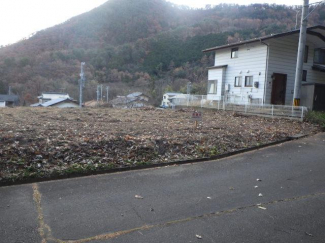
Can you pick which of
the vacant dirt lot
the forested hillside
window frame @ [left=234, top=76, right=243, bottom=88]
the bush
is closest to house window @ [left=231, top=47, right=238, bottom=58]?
window frame @ [left=234, top=76, right=243, bottom=88]

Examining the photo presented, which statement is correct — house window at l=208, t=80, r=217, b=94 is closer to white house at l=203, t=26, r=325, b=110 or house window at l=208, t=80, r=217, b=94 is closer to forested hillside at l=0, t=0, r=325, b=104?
white house at l=203, t=26, r=325, b=110

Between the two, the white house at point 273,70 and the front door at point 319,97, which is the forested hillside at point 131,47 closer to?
the white house at point 273,70

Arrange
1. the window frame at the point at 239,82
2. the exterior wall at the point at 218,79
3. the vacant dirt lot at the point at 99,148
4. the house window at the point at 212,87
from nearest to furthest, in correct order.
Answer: the vacant dirt lot at the point at 99,148 < the window frame at the point at 239,82 < the exterior wall at the point at 218,79 < the house window at the point at 212,87

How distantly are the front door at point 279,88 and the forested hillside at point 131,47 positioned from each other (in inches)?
788

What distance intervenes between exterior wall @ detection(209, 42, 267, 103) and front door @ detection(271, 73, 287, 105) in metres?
0.85

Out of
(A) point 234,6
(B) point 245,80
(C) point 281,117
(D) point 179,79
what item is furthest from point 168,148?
(A) point 234,6

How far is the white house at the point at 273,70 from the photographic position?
15.6 metres

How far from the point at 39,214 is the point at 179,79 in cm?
5664

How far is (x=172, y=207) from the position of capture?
3.61 metres

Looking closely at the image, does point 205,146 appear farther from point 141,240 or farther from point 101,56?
point 101,56

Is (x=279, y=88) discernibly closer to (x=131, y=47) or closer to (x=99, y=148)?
(x=99, y=148)

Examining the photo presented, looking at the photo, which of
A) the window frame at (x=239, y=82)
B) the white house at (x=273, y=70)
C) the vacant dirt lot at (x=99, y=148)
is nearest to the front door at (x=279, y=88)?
the white house at (x=273, y=70)

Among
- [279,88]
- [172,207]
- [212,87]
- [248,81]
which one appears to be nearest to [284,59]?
[279,88]

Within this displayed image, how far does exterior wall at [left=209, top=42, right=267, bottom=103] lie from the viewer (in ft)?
52.9
